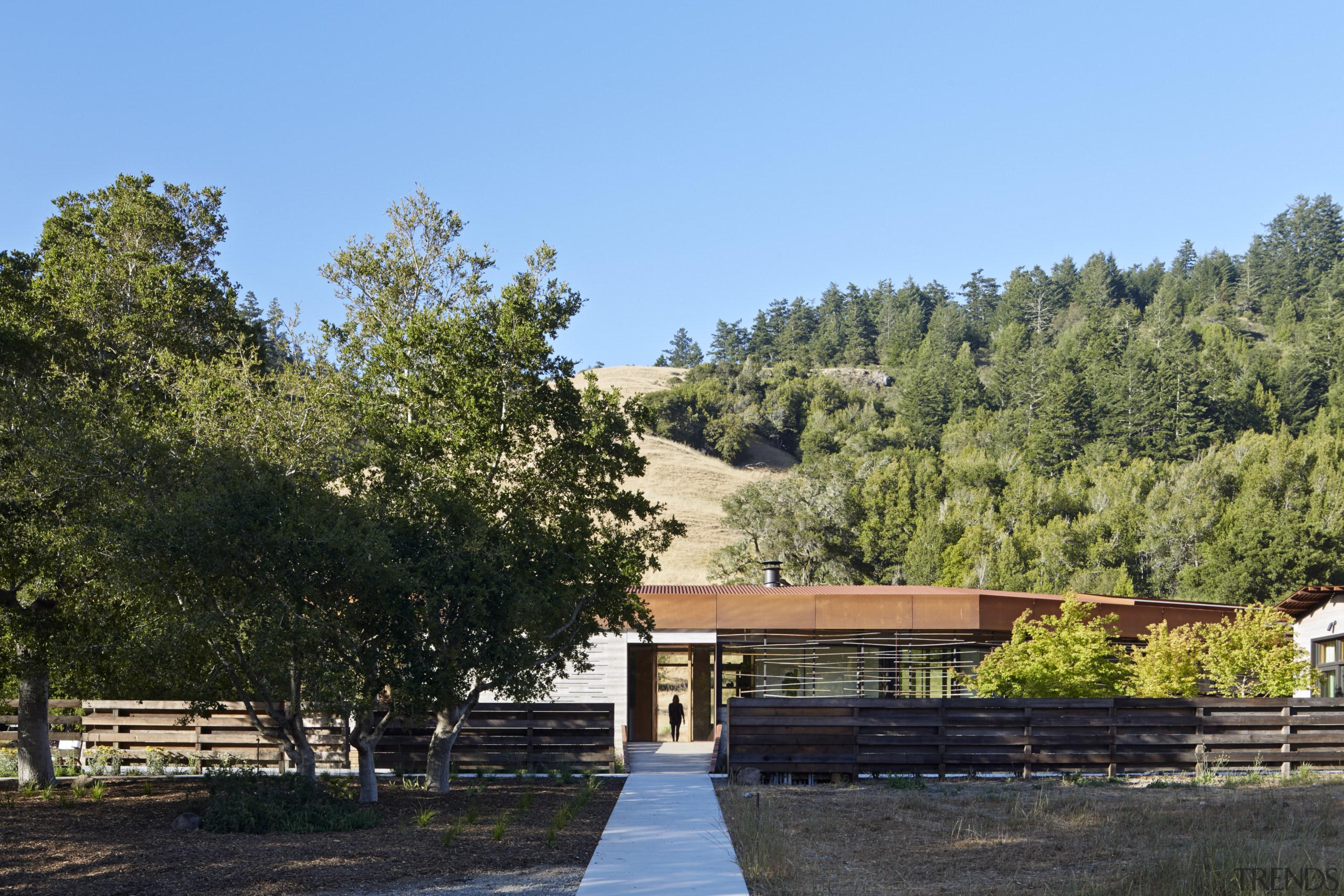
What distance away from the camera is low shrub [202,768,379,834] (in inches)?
511

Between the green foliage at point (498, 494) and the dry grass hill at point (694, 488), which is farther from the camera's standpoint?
the dry grass hill at point (694, 488)

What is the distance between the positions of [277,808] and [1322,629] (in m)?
24.0

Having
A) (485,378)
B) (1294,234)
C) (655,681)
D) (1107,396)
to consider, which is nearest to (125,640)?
(485,378)

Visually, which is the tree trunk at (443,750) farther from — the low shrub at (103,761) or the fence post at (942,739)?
the fence post at (942,739)

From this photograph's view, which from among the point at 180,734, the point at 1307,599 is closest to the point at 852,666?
the point at 1307,599

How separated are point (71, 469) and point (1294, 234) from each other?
501 feet

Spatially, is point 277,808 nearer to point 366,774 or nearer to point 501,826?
point 366,774

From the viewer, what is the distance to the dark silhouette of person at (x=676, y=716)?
87.4 ft

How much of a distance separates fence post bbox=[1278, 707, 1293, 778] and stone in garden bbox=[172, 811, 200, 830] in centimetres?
1676

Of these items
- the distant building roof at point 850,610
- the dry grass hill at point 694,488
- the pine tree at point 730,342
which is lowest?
the distant building roof at point 850,610

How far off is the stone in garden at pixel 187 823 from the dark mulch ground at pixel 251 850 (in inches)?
4.9

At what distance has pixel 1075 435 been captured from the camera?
266ft

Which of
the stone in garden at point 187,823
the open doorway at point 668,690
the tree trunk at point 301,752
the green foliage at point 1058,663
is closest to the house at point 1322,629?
the green foliage at point 1058,663

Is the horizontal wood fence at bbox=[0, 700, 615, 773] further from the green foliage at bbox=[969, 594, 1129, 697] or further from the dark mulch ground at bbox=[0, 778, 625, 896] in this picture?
the green foliage at bbox=[969, 594, 1129, 697]
